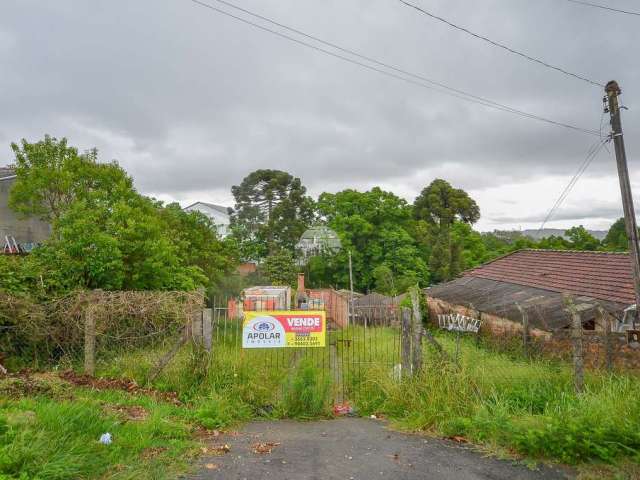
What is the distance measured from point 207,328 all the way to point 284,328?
52.5 inches

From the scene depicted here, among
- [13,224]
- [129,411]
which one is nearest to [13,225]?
[13,224]

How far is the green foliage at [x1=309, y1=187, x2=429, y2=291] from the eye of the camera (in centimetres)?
4291

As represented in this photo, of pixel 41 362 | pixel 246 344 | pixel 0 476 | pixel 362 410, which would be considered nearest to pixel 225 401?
pixel 246 344

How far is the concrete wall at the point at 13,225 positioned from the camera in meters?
21.0

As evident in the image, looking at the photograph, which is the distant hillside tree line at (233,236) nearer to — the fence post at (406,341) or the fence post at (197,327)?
the fence post at (197,327)

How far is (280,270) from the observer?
4056 cm

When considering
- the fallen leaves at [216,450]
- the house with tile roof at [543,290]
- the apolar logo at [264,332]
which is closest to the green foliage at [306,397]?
the apolar logo at [264,332]

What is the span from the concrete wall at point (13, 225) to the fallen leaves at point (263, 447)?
20.4 metres

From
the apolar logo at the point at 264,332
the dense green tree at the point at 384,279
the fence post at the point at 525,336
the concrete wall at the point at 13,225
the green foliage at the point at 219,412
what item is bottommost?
the green foliage at the point at 219,412

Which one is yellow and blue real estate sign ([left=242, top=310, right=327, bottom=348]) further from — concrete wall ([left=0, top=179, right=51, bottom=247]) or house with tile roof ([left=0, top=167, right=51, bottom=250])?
concrete wall ([left=0, top=179, right=51, bottom=247])

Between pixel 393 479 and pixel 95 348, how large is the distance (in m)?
6.14

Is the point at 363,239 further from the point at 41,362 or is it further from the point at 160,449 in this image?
the point at 160,449

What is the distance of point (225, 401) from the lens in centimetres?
690

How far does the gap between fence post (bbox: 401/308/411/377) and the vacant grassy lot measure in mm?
254
